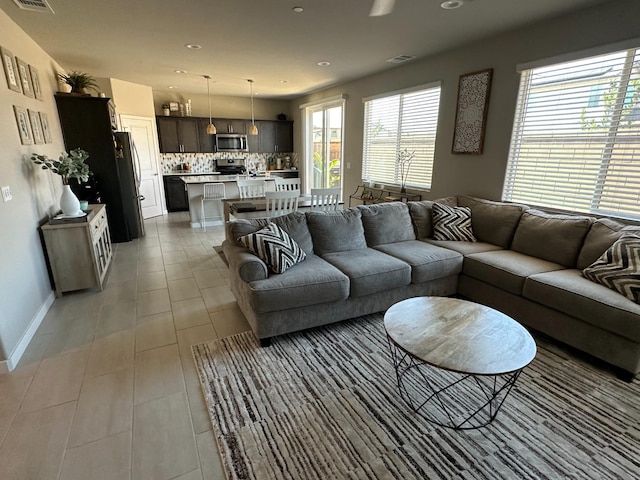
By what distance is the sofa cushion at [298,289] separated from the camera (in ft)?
7.66

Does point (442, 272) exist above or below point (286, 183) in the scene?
below

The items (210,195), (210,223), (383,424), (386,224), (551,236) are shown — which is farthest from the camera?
(210,223)

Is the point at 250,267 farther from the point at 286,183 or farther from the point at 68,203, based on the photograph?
the point at 286,183

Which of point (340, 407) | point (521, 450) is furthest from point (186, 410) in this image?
point (521, 450)

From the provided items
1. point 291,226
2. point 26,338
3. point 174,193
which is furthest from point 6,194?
point 174,193

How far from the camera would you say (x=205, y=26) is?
3.38 meters

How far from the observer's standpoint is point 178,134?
774cm

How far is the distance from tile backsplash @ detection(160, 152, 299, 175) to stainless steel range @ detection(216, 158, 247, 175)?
0.13 meters

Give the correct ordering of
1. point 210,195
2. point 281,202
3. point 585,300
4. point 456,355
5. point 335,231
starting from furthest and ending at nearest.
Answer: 1. point 210,195
2. point 281,202
3. point 335,231
4. point 585,300
5. point 456,355

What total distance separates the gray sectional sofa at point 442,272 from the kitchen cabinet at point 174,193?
5407 mm

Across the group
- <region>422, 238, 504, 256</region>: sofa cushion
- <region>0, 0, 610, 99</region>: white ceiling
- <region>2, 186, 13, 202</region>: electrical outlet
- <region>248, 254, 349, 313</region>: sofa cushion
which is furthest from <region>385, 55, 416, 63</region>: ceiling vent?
<region>2, 186, 13, 202</region>: electrical outlet

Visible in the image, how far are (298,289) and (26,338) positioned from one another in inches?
82.6

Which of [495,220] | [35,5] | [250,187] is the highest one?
[35,5]

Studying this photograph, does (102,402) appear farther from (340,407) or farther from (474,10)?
(474,10)
